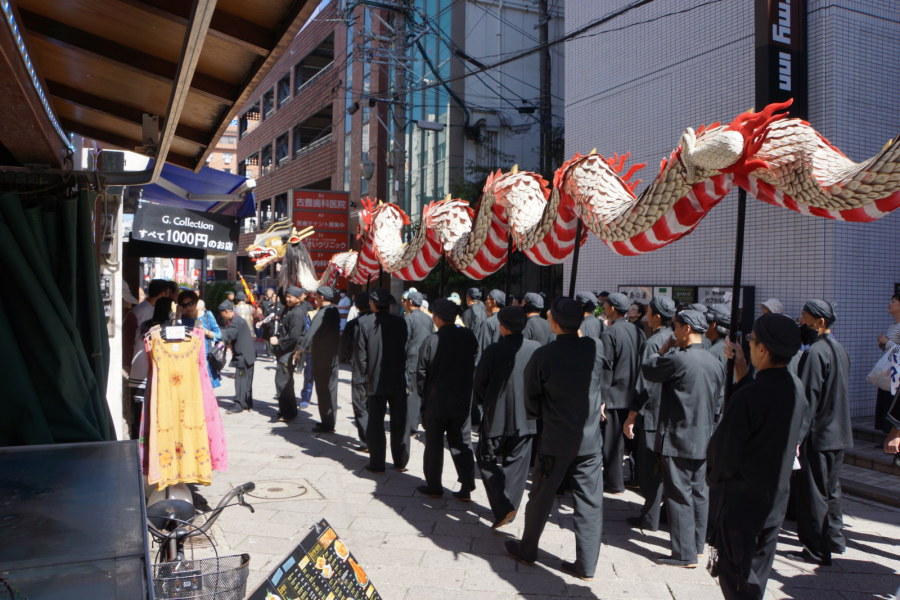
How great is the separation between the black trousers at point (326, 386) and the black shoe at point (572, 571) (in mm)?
4704

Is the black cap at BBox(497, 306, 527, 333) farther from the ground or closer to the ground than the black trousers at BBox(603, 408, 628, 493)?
farther from the ground

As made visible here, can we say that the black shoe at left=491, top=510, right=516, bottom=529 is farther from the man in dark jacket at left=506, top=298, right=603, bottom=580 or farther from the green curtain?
the green curtain

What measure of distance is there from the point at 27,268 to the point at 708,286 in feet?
26.7

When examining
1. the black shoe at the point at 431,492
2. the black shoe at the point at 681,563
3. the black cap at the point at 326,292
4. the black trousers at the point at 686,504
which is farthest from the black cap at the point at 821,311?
the black cap at the point at 326,292

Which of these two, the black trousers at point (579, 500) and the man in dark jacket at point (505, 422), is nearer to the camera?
the black trousers at point (579, 500)

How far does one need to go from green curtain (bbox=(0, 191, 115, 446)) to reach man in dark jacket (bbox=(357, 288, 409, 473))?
3.93 metres

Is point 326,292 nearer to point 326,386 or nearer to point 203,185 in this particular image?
point 326,386

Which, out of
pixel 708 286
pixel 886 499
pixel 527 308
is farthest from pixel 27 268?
pixel 708 286

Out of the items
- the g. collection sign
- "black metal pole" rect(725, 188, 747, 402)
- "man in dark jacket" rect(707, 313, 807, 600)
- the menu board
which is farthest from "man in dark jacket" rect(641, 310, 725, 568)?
the g. collection sign

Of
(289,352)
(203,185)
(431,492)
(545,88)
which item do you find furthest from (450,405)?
(545,88)

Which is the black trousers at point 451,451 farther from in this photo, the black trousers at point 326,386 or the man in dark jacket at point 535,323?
the black trousers at point 326,386

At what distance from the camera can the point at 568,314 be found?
15.0ft

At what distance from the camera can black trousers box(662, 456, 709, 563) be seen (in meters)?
4.69

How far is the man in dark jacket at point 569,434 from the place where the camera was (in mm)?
4453
